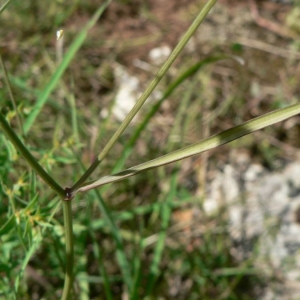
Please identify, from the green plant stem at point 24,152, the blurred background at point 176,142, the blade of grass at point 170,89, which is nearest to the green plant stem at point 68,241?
the green plant stem at point 24,152

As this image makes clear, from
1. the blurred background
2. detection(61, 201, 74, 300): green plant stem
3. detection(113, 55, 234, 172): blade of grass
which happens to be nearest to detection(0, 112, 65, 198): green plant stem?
detection(61, 201, 74, 300): green plant stem

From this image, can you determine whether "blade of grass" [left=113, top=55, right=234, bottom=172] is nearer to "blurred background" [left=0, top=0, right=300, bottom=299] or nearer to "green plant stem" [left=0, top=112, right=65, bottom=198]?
"blurred background" [left=0, top=0, right=300, bottom=299]

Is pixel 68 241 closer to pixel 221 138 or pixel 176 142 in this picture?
pixel 221 138

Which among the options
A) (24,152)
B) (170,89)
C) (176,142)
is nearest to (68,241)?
(24,152)

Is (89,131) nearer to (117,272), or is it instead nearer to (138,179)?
(138,179)

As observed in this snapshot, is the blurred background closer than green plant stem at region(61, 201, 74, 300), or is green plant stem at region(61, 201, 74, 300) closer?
green plant stem at region(61, 201, 74, 300)

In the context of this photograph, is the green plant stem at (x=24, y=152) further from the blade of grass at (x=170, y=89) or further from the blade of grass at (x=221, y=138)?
the blade of grass at (x=170, y=89)

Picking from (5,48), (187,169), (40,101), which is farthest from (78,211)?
(5,48)
